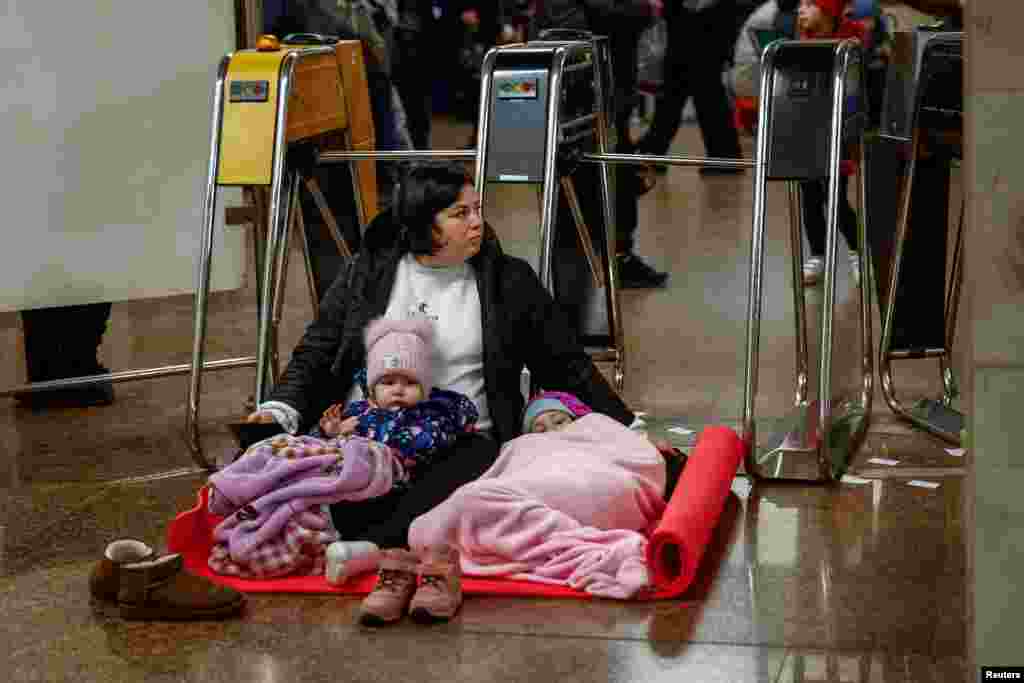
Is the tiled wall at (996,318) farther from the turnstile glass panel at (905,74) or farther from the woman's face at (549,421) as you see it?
the turnstile glass panel at (905,74)

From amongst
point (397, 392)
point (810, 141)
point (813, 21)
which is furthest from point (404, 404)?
point (813, 21)

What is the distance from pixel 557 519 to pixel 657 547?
0.90 feet

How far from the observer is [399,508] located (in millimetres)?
4141

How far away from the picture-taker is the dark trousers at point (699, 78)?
9305mm

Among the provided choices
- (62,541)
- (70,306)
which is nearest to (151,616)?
(62,541)

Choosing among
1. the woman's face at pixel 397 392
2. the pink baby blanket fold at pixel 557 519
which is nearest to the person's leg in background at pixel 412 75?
the woman's face at pixel 397 392

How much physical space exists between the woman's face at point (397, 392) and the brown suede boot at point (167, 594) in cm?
69

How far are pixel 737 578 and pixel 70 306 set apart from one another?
9.00ft

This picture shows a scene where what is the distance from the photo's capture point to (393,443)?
4215mm

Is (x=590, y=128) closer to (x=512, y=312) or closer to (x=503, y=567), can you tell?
(x=512, y=312)

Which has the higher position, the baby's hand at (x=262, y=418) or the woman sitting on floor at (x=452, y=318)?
the woman sitting on floor at (x=452, y=318)

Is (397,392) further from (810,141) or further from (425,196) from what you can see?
(810,141)

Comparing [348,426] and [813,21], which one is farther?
[813,21]

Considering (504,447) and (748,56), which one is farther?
(748,56)
